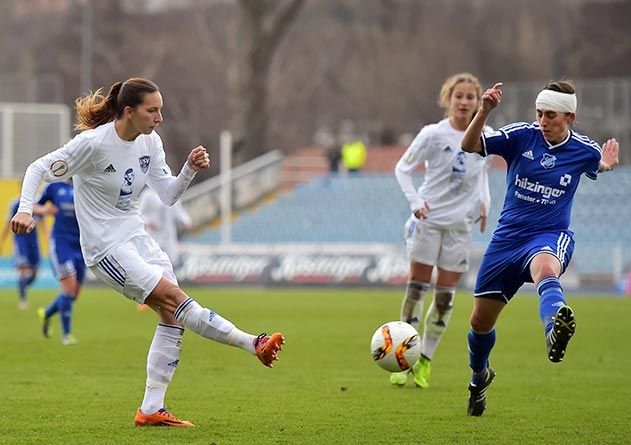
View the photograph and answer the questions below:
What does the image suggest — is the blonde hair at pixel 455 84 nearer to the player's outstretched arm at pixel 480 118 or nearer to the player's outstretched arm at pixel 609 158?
the player's outstretched arm at pixel 609 158

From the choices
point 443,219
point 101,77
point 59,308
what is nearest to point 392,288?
point 59,308

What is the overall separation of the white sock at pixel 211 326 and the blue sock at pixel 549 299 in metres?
1.90

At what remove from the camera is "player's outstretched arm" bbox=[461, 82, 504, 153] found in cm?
850

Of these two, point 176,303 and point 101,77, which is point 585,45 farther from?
point 176,303

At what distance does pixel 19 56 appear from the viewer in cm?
6569

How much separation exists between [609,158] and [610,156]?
2 cm

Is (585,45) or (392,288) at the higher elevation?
(585,45)

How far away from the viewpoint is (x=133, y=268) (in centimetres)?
852

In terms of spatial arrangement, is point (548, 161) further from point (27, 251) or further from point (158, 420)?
point (27, 251)

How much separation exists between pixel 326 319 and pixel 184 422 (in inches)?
482

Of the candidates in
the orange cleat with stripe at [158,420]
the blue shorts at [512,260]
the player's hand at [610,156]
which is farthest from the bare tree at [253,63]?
the orange cleat with stripe at [158,420]

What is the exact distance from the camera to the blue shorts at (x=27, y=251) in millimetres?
23655

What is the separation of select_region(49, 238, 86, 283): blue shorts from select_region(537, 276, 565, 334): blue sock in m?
8.64

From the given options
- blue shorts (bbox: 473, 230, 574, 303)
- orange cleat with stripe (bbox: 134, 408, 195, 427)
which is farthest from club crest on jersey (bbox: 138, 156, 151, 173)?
blue shorts (bbox: 473, 230, 574, 303)
